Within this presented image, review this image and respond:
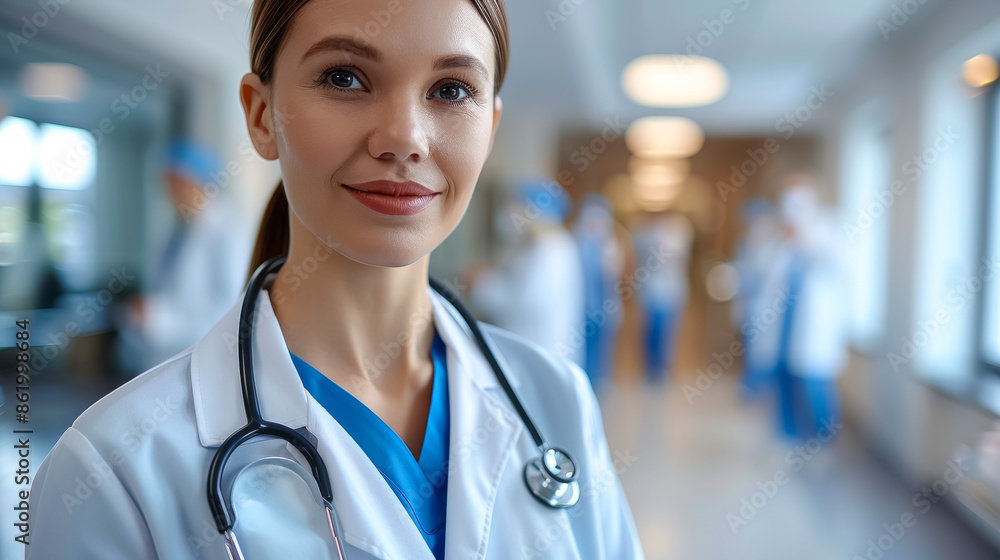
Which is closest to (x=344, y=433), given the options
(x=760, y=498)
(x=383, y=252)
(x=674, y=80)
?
(x=383, y=252)

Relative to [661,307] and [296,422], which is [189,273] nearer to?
[296,422]

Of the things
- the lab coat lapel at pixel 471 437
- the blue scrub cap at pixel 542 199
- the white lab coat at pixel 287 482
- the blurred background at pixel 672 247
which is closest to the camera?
the white lab coat at pixel 287 482

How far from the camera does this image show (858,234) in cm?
436

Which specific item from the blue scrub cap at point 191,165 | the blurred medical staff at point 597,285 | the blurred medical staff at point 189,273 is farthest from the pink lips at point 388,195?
the blurred medical staff at point 597,285

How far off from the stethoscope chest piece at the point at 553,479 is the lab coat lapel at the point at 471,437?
0.03 m

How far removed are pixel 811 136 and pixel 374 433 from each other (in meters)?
6.99

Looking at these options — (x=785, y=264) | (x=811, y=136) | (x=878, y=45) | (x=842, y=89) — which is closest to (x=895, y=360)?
(x=785, y=264)

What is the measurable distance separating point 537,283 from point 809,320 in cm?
147

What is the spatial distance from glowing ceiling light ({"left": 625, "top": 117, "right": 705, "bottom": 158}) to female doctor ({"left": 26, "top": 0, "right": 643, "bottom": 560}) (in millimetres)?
6490

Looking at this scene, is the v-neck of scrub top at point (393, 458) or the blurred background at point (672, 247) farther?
the blurred background at point (672, 247)

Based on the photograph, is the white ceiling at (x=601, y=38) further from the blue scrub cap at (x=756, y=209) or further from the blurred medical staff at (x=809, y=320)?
the blue scrub cap at (x=756, y=209)

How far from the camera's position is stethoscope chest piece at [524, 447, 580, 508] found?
67cm

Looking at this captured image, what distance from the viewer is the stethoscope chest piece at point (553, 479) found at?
67cm

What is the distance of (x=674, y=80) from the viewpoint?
16.0ft
